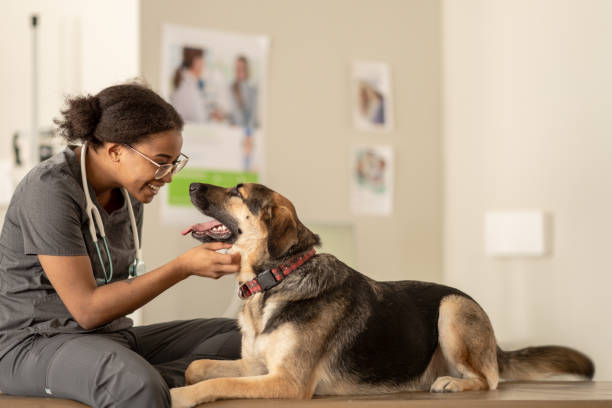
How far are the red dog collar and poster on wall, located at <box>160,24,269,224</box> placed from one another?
1513mm

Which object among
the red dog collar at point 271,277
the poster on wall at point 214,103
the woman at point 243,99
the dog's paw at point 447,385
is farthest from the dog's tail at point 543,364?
the woman at point 243,99

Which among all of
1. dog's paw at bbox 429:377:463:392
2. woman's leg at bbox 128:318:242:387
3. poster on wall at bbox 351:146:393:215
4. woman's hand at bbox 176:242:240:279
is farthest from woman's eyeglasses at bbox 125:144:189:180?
poster on wall at bbox 351:146:393:215

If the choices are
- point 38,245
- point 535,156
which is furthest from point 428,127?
point 38,245

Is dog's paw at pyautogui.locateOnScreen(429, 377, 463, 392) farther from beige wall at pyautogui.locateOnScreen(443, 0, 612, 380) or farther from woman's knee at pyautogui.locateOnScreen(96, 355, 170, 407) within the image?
beige wall at pyautogui.locateOnScreen(443, 0, 612, 380)

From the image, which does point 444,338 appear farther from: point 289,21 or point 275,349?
point 289,21

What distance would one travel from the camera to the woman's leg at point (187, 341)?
2291mm

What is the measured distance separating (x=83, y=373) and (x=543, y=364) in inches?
56.8

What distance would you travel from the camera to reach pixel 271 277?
1982 millimetres

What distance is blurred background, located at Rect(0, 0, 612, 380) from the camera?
329cm

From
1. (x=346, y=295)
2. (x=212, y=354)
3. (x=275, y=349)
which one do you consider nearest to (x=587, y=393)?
(x=346, y=295)

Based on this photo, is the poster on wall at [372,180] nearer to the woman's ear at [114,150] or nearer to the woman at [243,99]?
the woman at [243,99]

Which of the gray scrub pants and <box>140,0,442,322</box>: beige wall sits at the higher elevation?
<box>140,0,442,322</box>: beige wall

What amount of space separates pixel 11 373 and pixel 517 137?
269cm

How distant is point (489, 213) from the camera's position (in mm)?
3648
